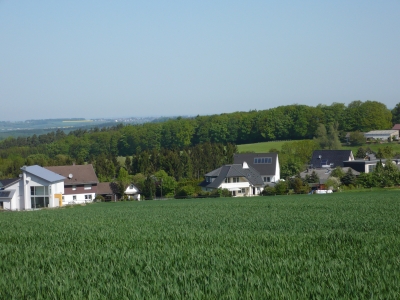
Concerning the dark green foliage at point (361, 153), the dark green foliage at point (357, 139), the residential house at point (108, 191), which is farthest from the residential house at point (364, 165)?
the residential house at point (108, 191)

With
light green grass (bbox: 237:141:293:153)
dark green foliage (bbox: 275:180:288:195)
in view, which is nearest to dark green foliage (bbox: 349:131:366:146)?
light green grass (bbox: 237:141:293:153)

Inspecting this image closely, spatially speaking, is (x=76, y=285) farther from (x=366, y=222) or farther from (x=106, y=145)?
(x=106, y=145)

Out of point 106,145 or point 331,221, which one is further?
point 106,145

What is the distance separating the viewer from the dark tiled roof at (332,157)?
84750 millimetres

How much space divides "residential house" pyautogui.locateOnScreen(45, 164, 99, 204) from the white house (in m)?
10.1

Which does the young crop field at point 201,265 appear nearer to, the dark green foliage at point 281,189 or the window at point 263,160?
the dark green foliage at point 281,189

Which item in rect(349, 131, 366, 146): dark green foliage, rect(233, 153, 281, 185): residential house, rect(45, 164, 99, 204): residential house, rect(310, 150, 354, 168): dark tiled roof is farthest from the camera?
rect(349, 131, 366, 146): dark green foliage

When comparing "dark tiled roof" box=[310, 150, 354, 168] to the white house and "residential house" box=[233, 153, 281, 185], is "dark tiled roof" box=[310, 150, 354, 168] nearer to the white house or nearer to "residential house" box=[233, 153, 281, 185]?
"residential house" box=[233, 153, 281, 185]

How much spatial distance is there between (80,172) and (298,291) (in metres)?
61.3

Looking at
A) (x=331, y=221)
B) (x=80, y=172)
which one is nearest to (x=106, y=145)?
(x=80, y=172)

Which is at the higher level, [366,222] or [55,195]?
[366,222]

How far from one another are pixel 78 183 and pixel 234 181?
63.3 ft

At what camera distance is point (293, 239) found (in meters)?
13.8

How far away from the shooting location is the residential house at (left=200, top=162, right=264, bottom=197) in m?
66.7
